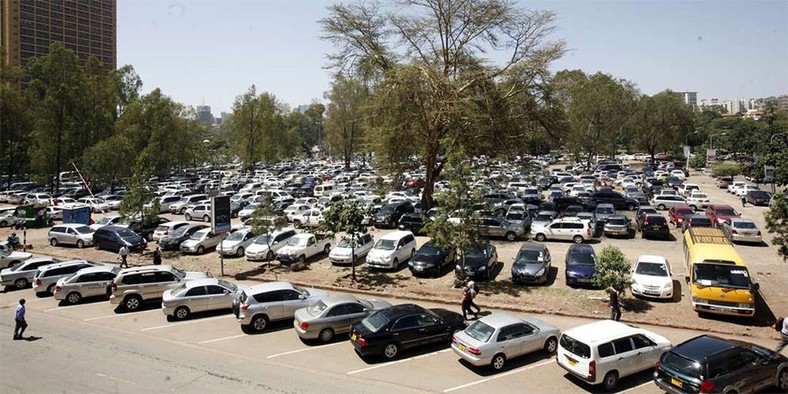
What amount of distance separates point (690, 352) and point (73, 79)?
224 ft

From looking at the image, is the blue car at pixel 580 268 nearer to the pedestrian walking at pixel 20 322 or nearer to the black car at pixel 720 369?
the black car at pixel 720 369

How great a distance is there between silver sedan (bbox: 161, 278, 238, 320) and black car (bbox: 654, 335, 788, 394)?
14.5 meters

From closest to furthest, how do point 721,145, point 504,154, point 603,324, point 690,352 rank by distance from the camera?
point 690,352, point 603,324, point 504,154, point 721,145

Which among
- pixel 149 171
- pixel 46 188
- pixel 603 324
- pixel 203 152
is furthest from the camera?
pixel 203 152

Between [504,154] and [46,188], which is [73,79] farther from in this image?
[504,154]

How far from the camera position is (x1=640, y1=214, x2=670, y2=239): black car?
29188mm

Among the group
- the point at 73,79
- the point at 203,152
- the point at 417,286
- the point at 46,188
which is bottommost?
the point at 417,286

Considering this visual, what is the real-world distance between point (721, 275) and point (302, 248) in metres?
18.6

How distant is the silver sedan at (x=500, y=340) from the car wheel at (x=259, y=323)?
22.1 ft

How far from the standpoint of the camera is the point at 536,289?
20859 millimetres

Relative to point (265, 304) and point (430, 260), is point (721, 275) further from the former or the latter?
point (265, 304)

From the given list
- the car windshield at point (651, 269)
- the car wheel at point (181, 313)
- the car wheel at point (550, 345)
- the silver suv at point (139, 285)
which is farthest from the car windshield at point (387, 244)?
the car wheel at point (550, 345)

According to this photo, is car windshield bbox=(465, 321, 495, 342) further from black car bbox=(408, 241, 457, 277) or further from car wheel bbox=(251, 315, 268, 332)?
black car bbox=(408, 241, 457, 277)

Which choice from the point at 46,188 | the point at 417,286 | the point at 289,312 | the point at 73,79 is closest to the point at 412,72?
the point at 417,286
